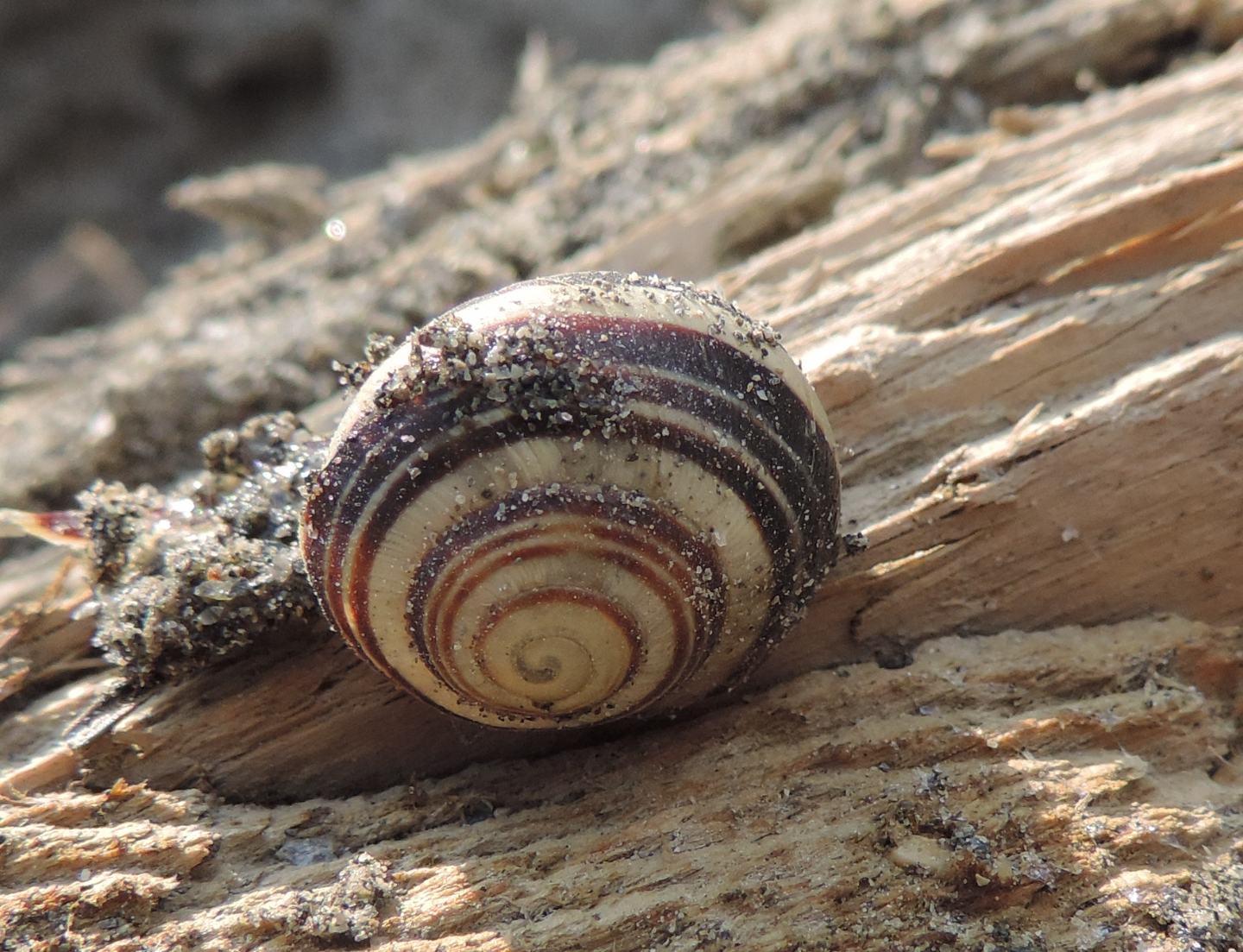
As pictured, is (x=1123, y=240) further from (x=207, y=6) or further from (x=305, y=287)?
(x=207, y=6)

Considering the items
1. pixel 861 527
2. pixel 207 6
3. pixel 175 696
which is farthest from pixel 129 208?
pixel 861 527

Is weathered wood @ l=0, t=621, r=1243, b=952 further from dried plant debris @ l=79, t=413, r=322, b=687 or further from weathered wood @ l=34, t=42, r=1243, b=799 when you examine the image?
dried plant debris @ l=79, t=413, r=322, b=687

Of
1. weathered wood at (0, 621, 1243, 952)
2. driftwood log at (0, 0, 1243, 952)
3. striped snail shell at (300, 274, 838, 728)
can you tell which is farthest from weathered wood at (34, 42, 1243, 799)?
striped snail shell at (300, 274, 838, 728)

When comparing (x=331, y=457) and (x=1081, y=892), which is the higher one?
(x=331, y=457)

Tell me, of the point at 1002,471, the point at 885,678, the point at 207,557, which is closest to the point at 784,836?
the point at 885,678

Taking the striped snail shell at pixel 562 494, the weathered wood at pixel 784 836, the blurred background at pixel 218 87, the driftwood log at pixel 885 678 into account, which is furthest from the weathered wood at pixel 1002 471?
the blurred background at pixel 218 87
